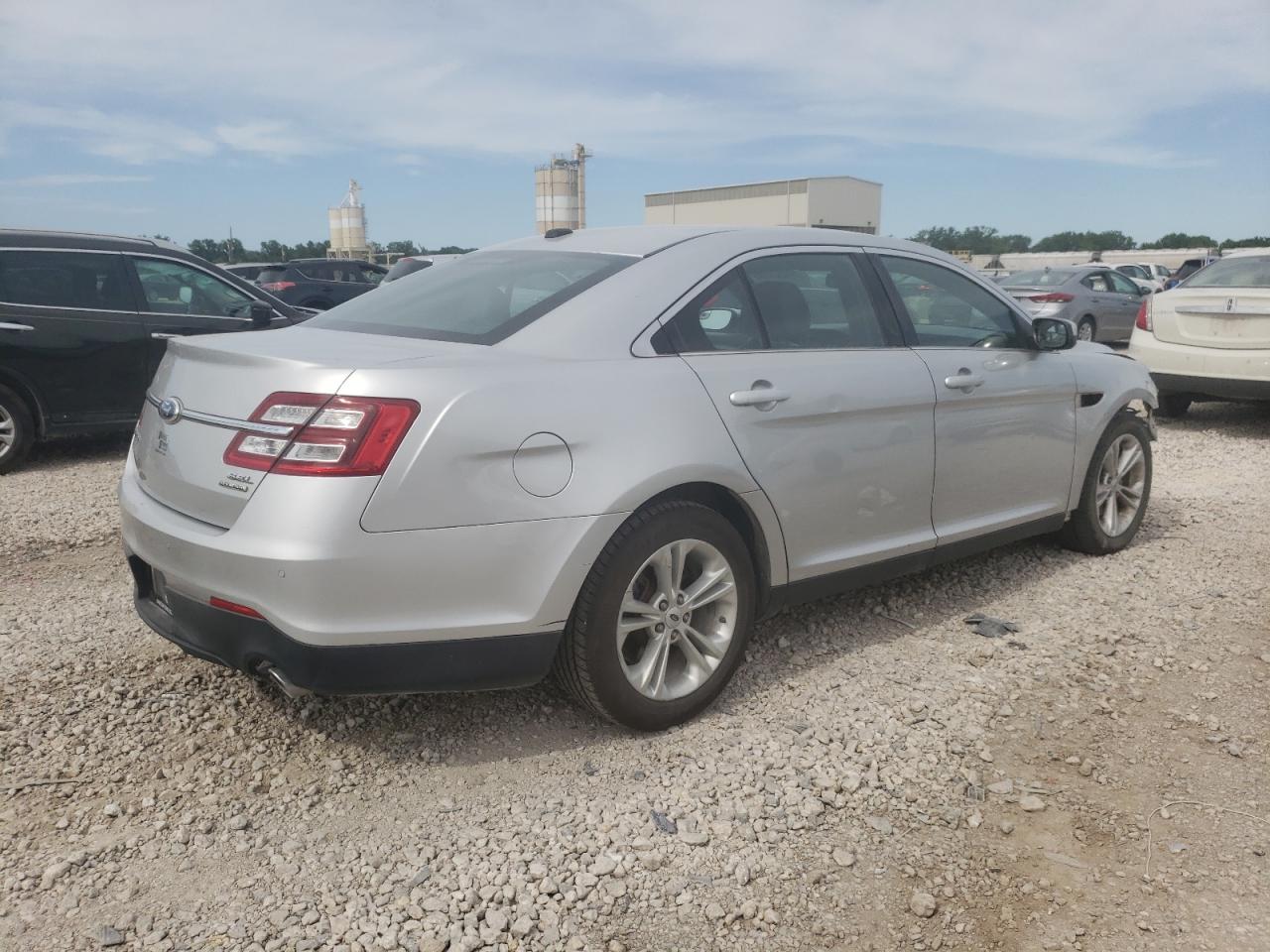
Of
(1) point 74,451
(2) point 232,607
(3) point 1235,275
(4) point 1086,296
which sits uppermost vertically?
(3) point 1235,275

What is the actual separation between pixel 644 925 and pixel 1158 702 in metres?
2.17

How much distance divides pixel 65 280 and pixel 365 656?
6.11m

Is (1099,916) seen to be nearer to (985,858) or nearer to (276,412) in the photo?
(985,858)

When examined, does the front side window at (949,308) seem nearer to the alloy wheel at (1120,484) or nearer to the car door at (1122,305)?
the alloy wheel at (1120,484)

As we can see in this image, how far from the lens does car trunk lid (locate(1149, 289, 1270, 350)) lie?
839cm

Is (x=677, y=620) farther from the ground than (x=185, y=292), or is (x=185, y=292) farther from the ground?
(x=185, y=292)

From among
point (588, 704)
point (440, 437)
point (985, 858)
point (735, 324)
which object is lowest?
point (985, 858)

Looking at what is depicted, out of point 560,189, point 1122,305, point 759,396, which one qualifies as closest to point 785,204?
point 560,189

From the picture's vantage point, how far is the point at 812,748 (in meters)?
3.23

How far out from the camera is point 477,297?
352cm

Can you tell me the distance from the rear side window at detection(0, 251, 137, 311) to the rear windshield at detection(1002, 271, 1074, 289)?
13250 mm

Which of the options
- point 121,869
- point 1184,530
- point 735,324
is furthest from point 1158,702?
point 121,869

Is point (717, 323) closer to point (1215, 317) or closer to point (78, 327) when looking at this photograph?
point (78, 327)

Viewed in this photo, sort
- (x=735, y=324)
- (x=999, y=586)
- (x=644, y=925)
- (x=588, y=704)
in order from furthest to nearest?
(x=999, y=586) < (x=735, y=324) < (x=588, y=704) < (x=644, y=925)
